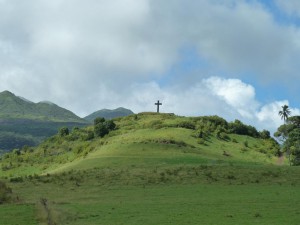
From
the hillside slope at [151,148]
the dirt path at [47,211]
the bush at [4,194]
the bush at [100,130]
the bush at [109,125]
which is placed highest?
the bush at [109,125]

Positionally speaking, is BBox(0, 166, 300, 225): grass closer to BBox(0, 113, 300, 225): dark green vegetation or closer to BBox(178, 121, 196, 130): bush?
BBox(0, 113, 300, 225): dark green vegetation

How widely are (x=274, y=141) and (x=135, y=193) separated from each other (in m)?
81.2

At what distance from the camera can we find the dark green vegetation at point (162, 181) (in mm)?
41250

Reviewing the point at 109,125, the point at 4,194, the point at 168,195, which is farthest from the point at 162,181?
the point at 109,125

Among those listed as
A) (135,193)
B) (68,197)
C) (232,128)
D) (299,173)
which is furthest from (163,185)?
(232,128)

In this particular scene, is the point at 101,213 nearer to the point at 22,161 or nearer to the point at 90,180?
the point at 90,180

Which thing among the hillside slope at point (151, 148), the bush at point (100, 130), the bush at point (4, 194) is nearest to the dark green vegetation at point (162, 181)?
the hillside slope at point (151, 148)

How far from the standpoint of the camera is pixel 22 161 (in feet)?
433

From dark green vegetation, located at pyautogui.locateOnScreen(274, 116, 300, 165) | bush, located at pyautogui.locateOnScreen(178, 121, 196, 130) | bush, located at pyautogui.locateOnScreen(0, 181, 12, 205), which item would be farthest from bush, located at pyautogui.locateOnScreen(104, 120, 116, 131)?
bush, located at pyautogui.locateOnScreen(0, 181, 12, 205)

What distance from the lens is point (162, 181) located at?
66.4 meters

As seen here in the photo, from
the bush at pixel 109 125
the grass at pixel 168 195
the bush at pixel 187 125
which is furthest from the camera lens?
the bush at pixel 109 125

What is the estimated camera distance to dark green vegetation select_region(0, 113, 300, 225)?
41.2m

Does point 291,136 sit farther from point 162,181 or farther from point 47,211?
point 47,211

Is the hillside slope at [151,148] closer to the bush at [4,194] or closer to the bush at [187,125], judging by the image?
the bush at [187,125]
